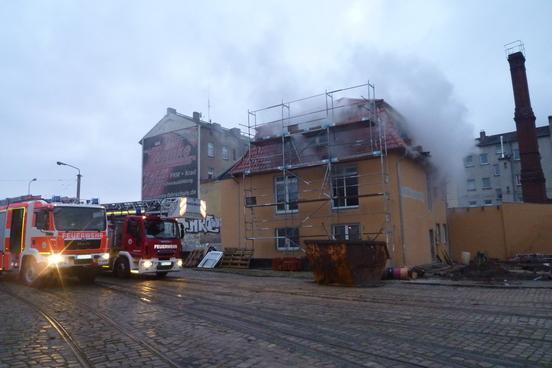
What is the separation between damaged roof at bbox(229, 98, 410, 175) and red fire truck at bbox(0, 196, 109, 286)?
9.13 m

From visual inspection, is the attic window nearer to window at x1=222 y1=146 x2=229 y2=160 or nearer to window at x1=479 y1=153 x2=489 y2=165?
window at x1=222 y1=146 x2=229 y2=160

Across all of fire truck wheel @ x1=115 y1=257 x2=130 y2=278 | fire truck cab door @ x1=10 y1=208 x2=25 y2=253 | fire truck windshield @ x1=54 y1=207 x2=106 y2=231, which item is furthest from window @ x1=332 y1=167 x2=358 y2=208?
fire truck cab door @ x1=10 y1=208 x2=25 y2=253

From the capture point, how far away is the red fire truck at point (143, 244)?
1608cm

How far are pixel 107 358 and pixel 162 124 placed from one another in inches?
1787

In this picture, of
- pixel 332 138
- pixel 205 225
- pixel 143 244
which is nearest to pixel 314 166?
pixel 332 138

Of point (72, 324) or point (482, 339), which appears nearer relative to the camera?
point (482, 339)

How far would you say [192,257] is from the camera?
80.5 ft

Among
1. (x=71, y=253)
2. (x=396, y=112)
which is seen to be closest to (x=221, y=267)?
(x=71, y=253)

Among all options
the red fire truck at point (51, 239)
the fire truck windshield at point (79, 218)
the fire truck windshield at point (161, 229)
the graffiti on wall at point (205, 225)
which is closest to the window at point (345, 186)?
the fire truck windshield at point (161, 229)

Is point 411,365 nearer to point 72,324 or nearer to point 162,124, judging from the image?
point 72,324

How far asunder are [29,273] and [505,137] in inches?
2103

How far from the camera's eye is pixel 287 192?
854 inches

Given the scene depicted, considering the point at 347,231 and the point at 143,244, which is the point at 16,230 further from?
the point at 347,231

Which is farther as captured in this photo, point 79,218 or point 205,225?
point 205,225
